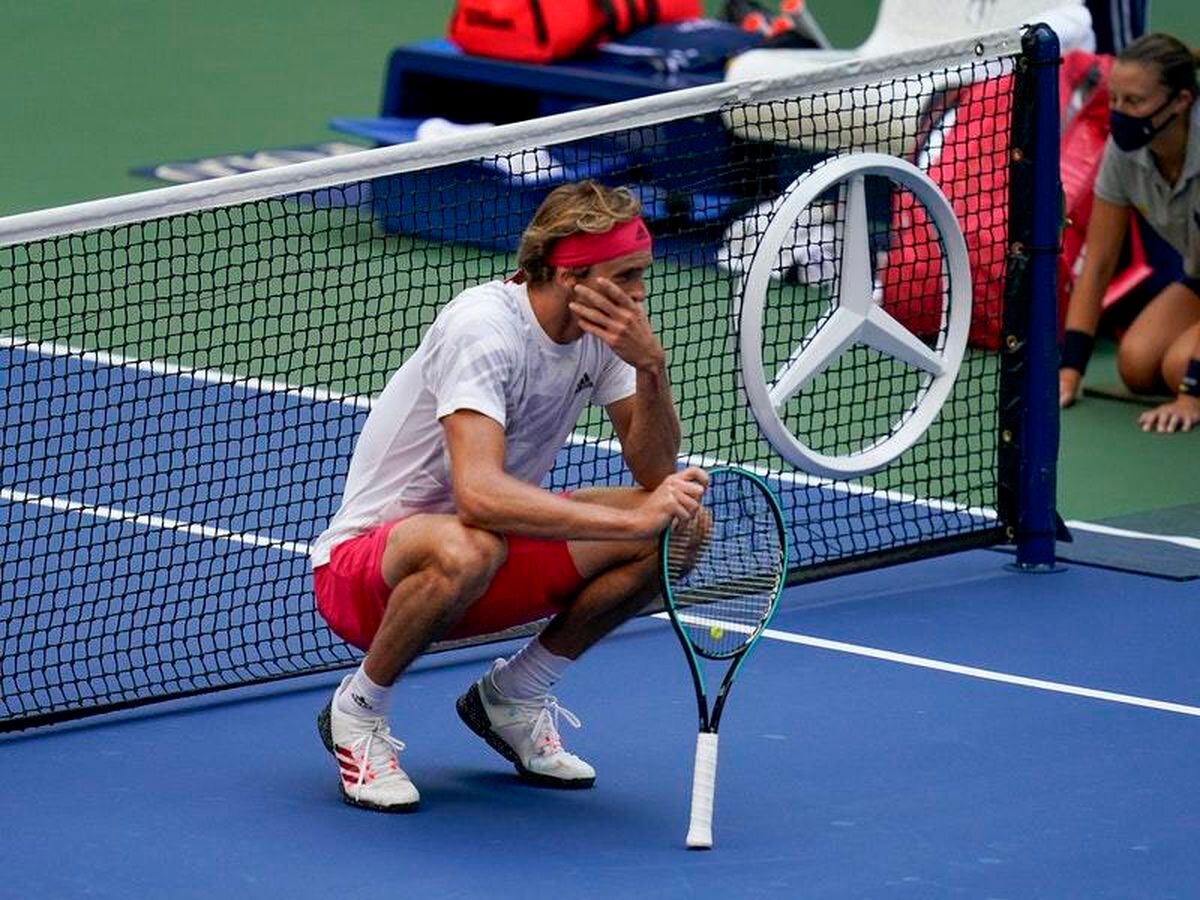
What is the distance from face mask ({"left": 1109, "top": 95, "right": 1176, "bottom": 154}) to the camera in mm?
7852

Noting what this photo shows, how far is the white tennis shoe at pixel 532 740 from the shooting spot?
5.01m

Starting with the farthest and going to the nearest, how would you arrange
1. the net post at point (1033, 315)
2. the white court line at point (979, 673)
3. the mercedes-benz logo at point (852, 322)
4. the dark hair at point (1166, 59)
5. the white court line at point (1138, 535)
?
the dark hair at point (1166, 59)
the white court line at point (1138, 535)
the net post at point (1033, 315)
the mercedes-benz logo at point (852, 322)
the white court line at point (979, 673)

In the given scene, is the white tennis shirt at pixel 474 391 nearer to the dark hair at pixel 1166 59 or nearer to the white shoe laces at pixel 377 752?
the white shoe laces at pixel 377 752

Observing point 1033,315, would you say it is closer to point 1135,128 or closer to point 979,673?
point 979,673

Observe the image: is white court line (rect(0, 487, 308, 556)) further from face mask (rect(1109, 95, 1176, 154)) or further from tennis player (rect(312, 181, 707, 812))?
face mask (rect(1109, 95, 1176, 154))

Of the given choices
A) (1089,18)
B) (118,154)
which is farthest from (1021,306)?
(118,154)

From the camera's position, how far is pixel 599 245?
4.64m

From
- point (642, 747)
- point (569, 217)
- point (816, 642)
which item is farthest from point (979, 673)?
point (569, 217)

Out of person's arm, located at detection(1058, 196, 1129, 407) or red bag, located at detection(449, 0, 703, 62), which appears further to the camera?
red bag, located at detection(449, 0, 703, 62)

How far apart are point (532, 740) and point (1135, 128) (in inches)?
146

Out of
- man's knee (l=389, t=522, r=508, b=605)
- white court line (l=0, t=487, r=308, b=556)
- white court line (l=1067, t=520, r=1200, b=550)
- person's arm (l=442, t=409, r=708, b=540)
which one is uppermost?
person's arm (l=442, t=409, r=708, b=540)

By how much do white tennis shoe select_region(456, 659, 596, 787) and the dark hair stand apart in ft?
11.9

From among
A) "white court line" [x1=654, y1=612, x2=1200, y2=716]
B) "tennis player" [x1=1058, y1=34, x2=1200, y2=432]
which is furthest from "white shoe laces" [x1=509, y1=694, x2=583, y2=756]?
"tennis player" [x1=1058, y1=34, x2=1200, y2=432]

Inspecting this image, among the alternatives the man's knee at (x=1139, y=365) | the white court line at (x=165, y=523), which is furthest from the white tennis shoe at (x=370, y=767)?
the man's knee at (x=1139, y=365)
